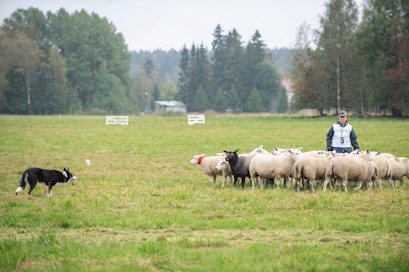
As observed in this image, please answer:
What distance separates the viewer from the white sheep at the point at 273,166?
1681 centimetres

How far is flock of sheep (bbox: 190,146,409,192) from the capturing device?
Result: 633 inches

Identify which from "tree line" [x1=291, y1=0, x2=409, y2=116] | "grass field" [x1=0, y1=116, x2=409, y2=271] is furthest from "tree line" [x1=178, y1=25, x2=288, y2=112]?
"grass field" [x1=0, y1=116, x2=409, y2=271]

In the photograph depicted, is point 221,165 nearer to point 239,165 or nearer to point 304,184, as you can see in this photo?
point 239,165

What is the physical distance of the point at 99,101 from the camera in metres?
120

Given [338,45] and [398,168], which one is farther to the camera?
[338,45]

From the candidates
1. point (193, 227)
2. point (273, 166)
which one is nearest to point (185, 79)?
point (273, 166)

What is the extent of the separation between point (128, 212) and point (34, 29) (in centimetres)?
11088

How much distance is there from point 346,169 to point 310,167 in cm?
103

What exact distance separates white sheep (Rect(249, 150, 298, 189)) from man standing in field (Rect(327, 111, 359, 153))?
70.6 inches

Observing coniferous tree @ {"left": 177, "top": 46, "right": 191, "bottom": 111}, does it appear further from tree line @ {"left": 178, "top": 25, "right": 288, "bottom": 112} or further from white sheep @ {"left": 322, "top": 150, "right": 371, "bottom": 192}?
white sheep @ {"left": 322, "top": 150, "right": 371, "bottom": 192}

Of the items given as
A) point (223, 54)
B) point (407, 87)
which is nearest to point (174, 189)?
point (407, 87)

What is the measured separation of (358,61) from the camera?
240 ft

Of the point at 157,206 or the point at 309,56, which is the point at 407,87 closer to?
the point at 309,56

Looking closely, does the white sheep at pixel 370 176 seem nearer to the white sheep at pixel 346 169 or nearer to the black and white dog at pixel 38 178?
the white sheep at pixel 346 169
